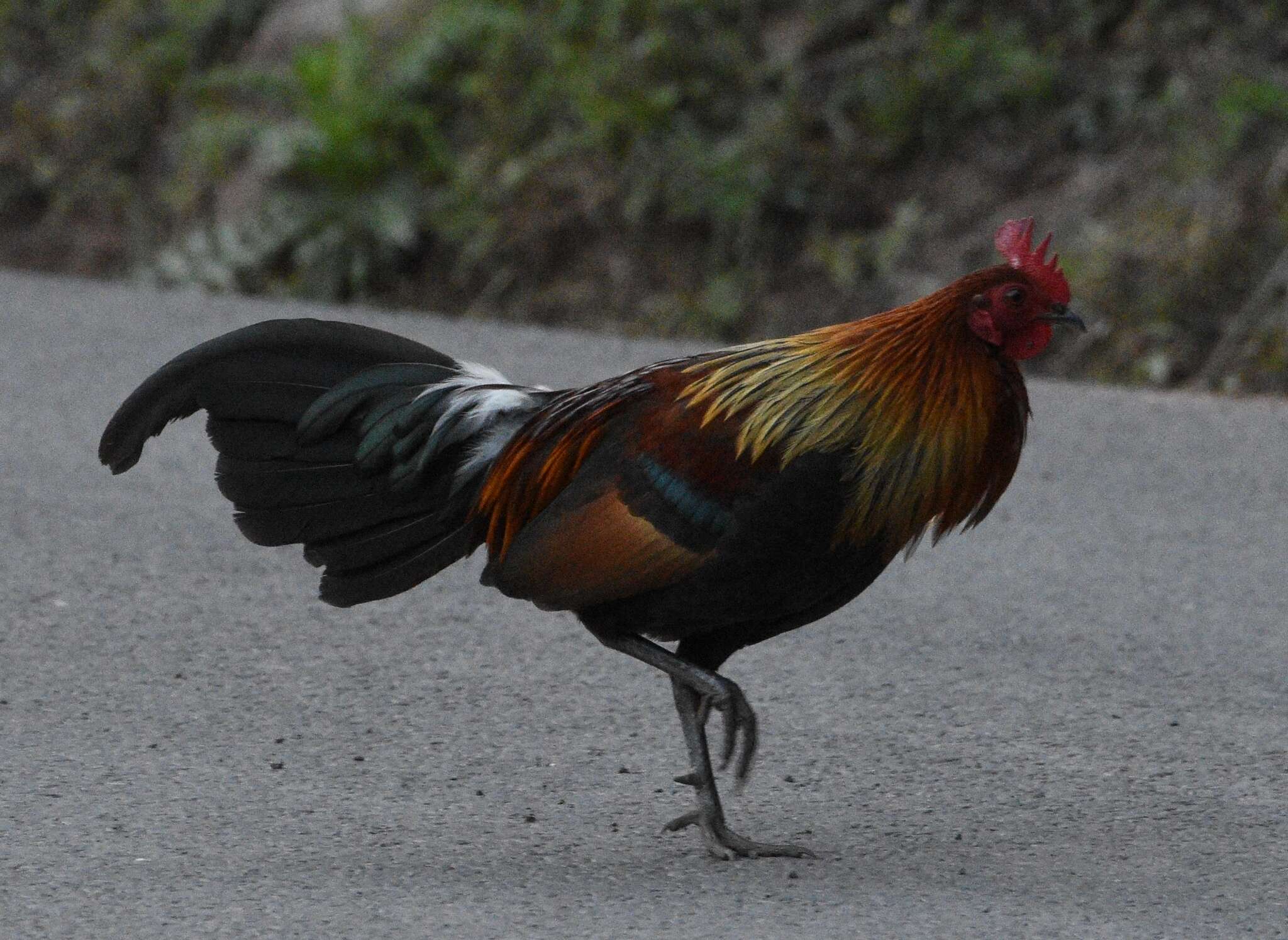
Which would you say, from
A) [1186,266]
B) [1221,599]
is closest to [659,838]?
[1221,599]

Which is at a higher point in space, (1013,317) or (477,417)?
(1013,317)

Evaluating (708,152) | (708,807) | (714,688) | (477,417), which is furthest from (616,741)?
(708,152)

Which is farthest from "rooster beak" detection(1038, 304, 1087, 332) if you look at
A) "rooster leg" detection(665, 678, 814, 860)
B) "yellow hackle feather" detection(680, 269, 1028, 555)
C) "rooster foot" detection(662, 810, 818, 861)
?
"rooster foot" detection(662, 810, 818, 861)

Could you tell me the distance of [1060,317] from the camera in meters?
4.29

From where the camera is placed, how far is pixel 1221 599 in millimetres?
6797

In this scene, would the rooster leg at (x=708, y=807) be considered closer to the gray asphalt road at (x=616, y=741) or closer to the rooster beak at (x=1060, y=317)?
the gray asphalt road at (x=616, y=741)

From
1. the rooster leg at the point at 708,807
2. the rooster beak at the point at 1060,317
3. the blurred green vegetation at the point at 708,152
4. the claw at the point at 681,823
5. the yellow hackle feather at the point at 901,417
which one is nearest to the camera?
the yellow hackle feather at the point at 901,417

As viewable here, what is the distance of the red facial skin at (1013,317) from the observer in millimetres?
4234

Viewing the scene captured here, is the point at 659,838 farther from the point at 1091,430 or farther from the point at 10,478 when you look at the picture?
the point at 1091,430

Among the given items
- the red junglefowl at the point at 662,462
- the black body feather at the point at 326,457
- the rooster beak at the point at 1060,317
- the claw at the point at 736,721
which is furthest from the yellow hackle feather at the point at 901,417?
the black body feather at the point at 326,457

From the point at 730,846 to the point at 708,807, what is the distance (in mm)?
111

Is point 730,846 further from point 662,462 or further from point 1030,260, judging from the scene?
point 1030,260

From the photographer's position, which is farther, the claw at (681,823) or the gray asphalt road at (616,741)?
the claw at (681,823)

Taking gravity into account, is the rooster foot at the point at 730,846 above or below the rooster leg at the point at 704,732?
below
